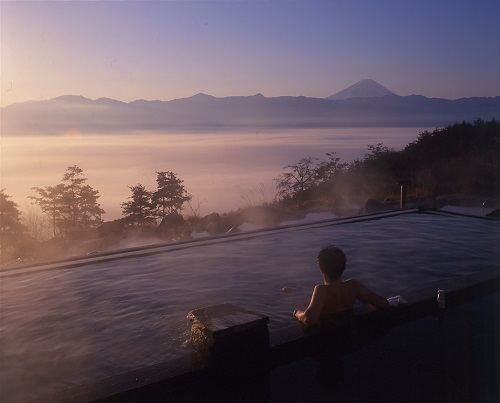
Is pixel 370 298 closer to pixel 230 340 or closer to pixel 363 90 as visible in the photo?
A: pixel 230 340

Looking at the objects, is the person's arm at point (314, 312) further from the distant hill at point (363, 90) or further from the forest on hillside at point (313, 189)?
the distant hill at point (363, 90)

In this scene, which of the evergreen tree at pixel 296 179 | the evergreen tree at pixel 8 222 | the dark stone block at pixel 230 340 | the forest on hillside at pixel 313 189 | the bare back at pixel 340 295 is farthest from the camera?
the evergreen tree at pixel 296 179

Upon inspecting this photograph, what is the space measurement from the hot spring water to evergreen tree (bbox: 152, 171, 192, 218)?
10.5 m

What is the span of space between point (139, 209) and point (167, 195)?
1074 millimetres

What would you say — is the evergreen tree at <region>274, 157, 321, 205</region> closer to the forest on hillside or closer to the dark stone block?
the forest on hillside

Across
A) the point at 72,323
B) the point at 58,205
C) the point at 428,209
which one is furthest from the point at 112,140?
the point at 72,323

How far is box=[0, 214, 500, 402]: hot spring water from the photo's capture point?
313 cm

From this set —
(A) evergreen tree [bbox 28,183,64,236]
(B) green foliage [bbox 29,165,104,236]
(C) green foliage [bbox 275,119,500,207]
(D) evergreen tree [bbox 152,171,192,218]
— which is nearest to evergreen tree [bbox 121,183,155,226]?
(D) evergreen tree [bbox 152,171,192,218]

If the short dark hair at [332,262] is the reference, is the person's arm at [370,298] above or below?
below

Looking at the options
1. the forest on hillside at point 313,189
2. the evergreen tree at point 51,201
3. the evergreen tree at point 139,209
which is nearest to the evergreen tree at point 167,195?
the forest on hillside at point 313,189

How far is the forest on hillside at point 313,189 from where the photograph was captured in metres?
15.5

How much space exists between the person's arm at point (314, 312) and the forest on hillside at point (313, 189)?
31.2 ft

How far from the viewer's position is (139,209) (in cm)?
1688

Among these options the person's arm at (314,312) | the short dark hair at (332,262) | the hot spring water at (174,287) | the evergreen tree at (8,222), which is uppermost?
the short dark hair at (332,262)
